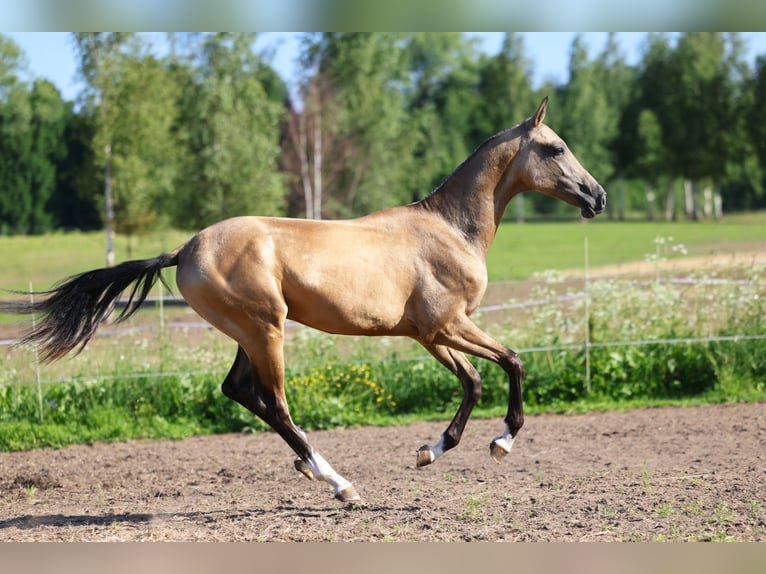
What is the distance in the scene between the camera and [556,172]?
5613 mm

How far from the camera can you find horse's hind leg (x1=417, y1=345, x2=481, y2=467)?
5387 mm

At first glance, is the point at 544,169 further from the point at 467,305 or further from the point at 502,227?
the point at 502,227

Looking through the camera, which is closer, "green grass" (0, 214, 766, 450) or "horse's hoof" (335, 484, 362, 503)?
"horse's hoof" (335, 484, 362, 503)

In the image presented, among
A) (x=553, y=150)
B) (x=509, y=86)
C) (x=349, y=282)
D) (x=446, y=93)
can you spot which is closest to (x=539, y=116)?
(x=553, y=150)

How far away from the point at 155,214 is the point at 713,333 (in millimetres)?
17541

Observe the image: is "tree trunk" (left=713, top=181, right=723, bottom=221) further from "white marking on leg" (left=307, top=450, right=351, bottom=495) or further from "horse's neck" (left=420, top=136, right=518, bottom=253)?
"white marking on leg" (left=307, top=450, right=351, bottom=495)

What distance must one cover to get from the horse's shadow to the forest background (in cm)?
1681

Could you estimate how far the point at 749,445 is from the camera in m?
7.05

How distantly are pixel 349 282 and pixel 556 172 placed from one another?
1.60 meters

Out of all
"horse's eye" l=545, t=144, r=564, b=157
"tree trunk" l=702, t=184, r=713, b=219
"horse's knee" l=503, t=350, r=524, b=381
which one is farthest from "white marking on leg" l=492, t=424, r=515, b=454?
"tree trunk" l=702, t=184, r=713, b=219

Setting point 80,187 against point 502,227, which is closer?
point 80,187

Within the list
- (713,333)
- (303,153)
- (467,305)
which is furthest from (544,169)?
(303,153)

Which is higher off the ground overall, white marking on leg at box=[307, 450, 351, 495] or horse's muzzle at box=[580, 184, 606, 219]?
horse's muzzle at box=[580, 184, 606, 219]

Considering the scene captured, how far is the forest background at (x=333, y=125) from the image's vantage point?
22.6m
